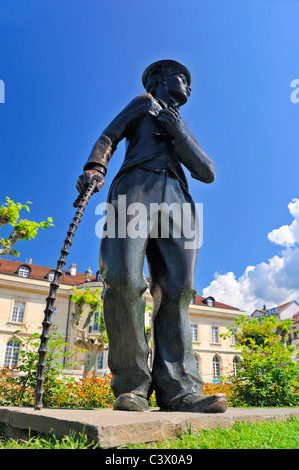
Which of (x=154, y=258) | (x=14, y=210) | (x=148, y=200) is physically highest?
(x=14, y=210)

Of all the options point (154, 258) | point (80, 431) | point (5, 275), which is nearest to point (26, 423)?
point (80, 431)

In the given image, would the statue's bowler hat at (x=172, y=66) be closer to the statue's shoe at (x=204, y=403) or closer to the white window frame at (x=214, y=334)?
the statue's shoe at (x=204, y=403)

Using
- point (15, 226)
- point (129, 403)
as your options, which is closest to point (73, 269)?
point (15, 226)

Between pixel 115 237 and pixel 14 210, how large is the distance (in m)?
9.86

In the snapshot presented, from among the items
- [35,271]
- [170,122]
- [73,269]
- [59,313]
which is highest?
[73,269]

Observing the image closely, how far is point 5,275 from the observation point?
33375 mm

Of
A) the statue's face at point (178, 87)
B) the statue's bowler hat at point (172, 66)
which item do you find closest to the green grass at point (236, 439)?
the statue's face at point (178, 87)

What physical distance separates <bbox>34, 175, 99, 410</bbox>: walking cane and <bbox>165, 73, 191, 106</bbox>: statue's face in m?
1.27

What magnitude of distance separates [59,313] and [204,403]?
1318 inches

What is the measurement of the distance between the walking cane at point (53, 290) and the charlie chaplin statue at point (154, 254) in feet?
0.46

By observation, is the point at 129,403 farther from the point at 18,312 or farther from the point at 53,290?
the point at 18,312

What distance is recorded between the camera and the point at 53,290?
2.38m

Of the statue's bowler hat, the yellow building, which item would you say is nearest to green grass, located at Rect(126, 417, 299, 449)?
the statue's bowler hat
